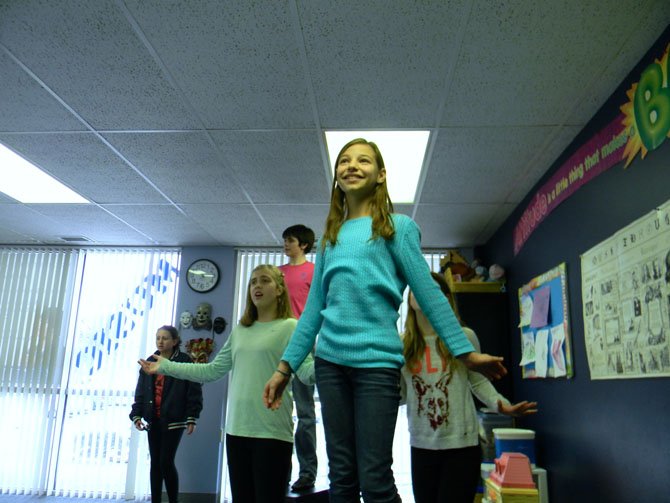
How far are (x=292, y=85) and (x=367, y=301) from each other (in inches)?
64.2

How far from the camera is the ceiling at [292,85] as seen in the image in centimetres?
209

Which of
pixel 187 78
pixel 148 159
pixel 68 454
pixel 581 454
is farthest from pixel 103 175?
pixel 581 454

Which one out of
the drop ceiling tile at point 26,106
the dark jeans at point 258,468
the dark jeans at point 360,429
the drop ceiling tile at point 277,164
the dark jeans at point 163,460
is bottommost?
the dark jeans at point 163,460

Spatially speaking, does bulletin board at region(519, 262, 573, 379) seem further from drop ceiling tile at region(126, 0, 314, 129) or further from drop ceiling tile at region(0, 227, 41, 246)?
drop ceiling tile at region(0, 227, 41, 246)

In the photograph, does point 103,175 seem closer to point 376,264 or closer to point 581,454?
point 376,264

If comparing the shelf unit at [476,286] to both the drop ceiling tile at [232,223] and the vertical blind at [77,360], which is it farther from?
the vertical blind at [77,360]

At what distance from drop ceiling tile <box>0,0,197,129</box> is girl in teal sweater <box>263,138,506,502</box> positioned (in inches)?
53.9

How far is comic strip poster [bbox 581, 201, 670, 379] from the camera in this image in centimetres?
202

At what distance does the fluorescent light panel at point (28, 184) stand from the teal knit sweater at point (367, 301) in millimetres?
2970

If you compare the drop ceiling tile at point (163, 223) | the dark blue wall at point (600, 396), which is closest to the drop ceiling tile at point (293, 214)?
the drop ceiling tile at point (163, 223)

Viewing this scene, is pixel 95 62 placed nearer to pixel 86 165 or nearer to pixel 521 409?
pixel 86 165

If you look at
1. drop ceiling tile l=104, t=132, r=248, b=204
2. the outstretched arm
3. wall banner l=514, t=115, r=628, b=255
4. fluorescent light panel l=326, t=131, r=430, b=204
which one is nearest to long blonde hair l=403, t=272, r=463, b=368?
the outstretched arm

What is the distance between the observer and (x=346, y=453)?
1.14m

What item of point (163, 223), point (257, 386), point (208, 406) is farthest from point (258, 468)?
point (208, 406)
